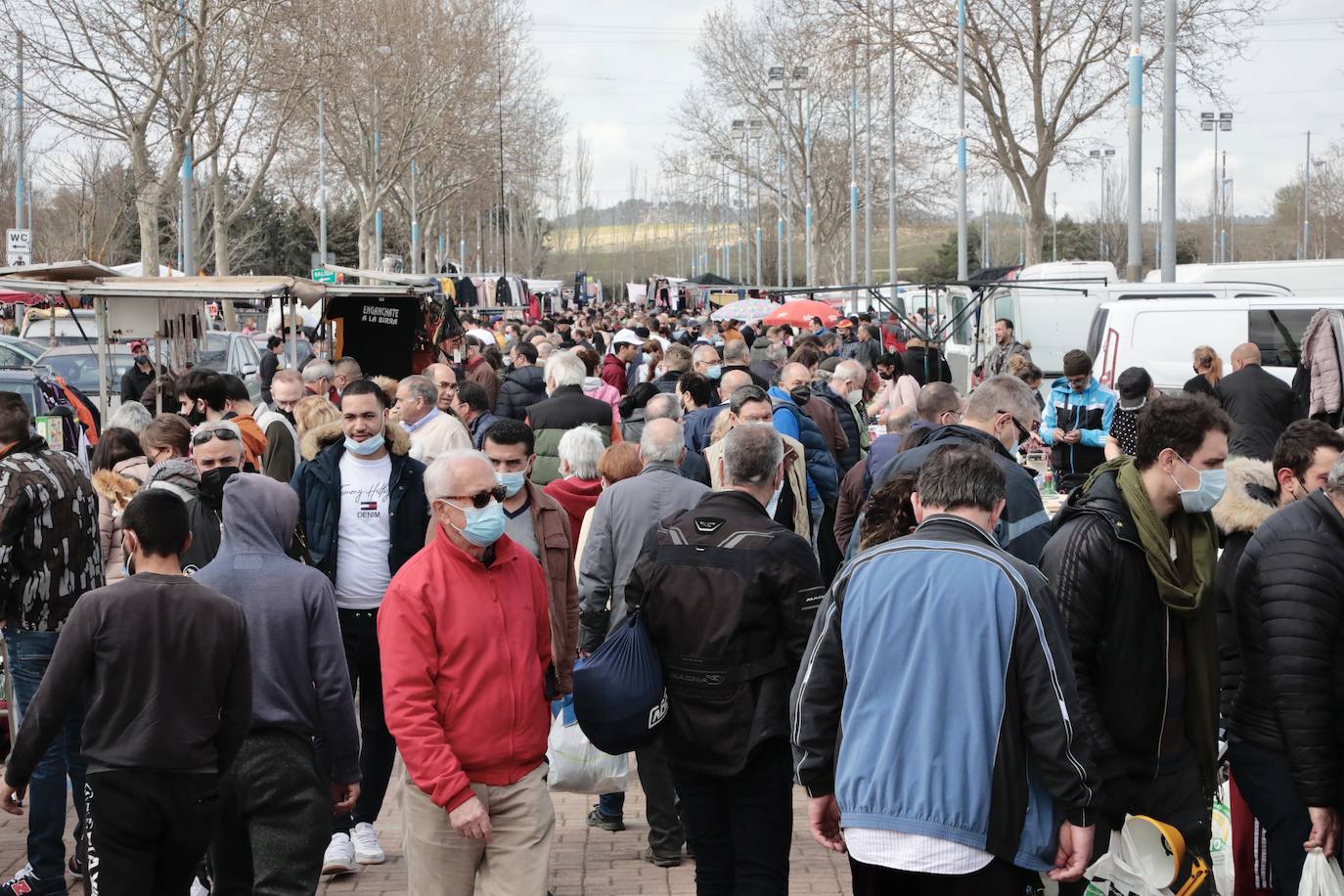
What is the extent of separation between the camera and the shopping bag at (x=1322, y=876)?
14.9 ft

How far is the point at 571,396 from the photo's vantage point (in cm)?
960

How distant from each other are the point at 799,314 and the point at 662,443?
2330cm

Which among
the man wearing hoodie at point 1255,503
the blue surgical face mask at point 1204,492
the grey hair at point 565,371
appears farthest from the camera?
the grey hair at point 565,371

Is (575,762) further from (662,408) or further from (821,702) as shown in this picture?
(662,408)

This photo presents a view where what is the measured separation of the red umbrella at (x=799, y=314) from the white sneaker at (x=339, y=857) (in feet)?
76.1

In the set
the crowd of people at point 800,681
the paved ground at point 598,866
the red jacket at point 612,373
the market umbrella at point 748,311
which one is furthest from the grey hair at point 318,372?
the market umbrella at point 748,311

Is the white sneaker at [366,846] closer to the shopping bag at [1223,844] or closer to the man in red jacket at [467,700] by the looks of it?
the man in red jacket at [467,700]

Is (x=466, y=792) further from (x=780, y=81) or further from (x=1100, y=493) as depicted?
(x=780, y=81)

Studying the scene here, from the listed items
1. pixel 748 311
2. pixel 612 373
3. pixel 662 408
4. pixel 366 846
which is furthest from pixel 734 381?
pixel 748 311

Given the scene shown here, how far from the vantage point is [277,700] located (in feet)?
16.0

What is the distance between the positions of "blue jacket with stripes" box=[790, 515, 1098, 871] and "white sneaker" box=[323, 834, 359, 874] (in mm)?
3224

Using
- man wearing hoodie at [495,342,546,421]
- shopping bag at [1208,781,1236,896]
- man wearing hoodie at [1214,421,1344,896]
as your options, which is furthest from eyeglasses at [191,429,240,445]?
man wearing hoodie at [495,342,546,421]

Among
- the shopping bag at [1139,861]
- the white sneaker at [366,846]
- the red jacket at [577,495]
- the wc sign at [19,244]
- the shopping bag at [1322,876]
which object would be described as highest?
the wc sign at [19,244]

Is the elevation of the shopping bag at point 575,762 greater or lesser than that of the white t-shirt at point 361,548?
lesser
